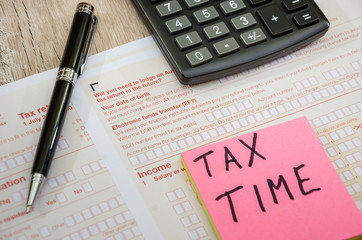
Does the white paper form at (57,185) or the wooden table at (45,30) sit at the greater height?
the wooden table at (45,30)

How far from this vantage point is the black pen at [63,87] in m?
0.33

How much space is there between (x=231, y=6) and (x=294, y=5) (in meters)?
0.06

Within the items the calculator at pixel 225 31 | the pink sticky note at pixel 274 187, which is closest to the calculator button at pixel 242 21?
the calculator at pixel 225 31

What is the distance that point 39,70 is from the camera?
0.39 m

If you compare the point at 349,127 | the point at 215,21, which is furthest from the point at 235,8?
the point at 349,127

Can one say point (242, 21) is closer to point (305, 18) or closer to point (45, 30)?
point (305, 18)

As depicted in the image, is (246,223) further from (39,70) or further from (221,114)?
(39,70)

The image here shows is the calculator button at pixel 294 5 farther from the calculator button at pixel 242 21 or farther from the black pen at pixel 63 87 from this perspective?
the black pen at pixel 63 87

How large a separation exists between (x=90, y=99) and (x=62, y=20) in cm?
9

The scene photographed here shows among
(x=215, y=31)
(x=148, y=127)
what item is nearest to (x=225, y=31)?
→ (x=215, y=31)

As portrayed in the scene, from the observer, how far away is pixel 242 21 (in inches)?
15.8

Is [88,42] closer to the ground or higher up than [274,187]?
higher up

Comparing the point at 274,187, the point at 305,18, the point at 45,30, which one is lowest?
the point at 274,187

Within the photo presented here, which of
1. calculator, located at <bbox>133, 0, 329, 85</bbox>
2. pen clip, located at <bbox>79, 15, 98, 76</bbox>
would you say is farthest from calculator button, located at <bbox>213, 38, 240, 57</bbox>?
pen clip, located at <bbox>79, 15, 98, 76</bbox>
